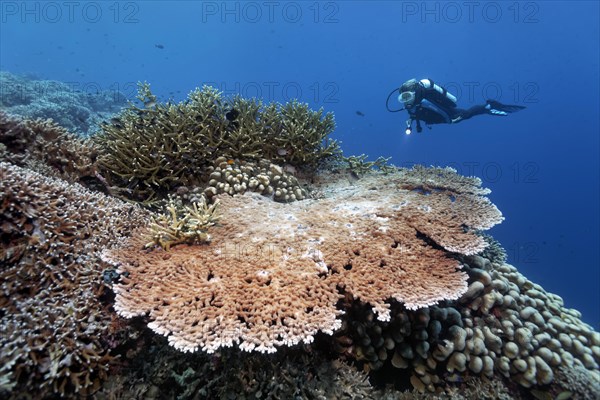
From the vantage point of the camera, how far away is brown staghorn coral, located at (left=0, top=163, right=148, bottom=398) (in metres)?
2.30

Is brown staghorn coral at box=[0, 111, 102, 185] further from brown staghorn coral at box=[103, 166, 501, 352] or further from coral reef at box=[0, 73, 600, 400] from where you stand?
brown staghorn coral at box=[103, 166, 501, 352]

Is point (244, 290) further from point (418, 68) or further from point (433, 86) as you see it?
point (418, 68)

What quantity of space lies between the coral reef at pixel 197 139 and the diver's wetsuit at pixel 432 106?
5.99 meters

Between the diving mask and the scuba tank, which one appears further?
the scuba tank

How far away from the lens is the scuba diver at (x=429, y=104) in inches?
423

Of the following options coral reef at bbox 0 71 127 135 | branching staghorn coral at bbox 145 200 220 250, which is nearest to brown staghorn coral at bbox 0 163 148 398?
branching staghorn coral at bbox 145 200 220 250

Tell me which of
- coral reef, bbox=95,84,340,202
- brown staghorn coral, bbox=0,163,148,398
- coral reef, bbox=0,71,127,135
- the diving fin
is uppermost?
the diving fin

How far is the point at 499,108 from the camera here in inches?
504

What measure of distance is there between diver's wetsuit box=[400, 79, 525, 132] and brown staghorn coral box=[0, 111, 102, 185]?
9.62 meters

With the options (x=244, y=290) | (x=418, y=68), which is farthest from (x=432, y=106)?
(x=418, y=68)

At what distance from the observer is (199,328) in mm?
2268

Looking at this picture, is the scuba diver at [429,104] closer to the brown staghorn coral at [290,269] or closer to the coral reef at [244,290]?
the coral reef at [244,290]

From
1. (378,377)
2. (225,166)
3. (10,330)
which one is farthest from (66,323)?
(378,377)

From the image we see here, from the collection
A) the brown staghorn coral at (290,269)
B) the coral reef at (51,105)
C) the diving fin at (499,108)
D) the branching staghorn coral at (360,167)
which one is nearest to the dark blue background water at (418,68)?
the coral reef at (51,105)
